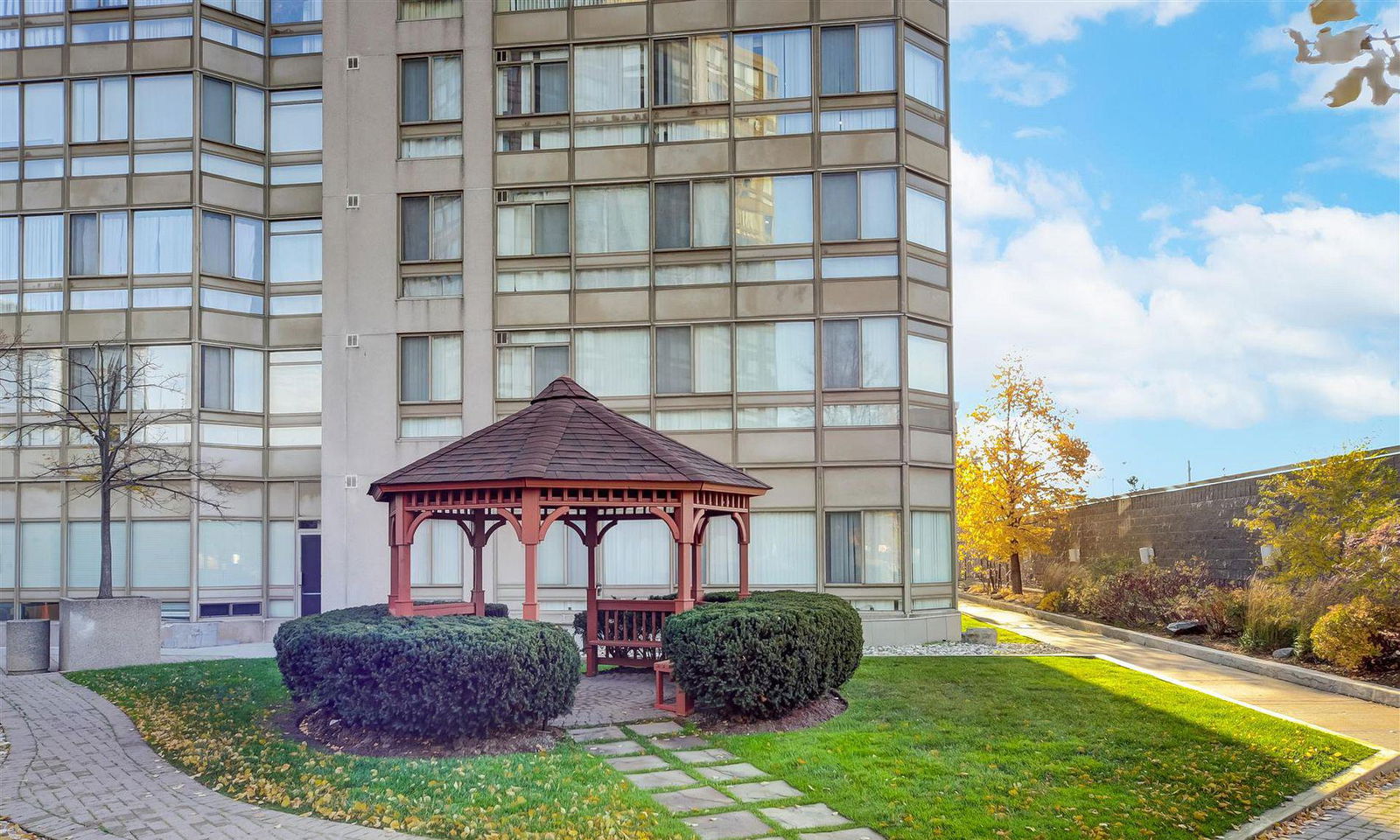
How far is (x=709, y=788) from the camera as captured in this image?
932 cm

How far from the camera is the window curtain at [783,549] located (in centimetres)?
2108

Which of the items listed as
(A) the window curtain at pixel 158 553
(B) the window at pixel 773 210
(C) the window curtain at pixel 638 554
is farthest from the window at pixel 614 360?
(A) the window curtain at pixel 158 553

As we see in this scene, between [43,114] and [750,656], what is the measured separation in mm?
21046

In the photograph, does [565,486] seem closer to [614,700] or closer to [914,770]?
[614,700]

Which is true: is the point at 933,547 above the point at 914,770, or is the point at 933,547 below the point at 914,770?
above

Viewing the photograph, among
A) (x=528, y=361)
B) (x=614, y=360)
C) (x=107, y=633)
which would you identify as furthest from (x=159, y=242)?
(x=614, y=360)

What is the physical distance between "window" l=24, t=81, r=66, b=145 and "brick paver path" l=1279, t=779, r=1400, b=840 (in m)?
25.5

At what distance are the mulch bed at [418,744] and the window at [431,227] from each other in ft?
42.9

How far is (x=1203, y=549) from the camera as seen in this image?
23.9m

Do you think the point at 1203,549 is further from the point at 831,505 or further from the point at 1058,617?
the point at 831,505

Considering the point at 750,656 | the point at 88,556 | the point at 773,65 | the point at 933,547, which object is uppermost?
the point at 773,65

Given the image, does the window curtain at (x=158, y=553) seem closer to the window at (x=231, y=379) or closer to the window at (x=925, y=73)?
the window at (x=231, y=379)

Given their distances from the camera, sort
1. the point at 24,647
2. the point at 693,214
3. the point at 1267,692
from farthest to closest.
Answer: the point at 693,214 → the point at 24,647 → the point at 1267,692

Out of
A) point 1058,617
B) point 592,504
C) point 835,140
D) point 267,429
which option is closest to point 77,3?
point 267,429
